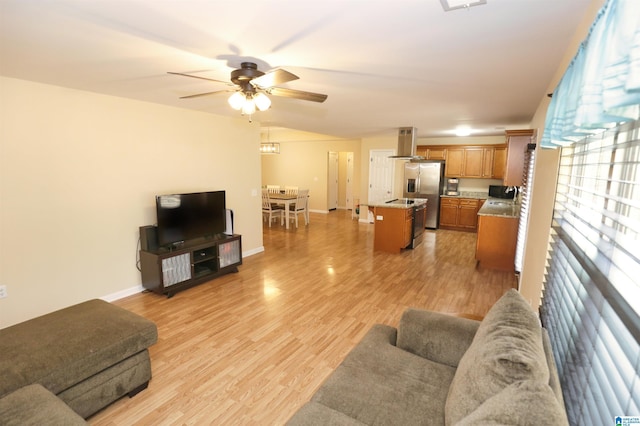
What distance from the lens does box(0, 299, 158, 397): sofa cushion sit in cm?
170

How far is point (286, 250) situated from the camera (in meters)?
5.80

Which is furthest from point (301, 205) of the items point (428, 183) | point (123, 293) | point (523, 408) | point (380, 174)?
point (523, 408)

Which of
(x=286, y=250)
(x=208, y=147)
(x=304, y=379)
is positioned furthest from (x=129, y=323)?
(x=286, y=250)

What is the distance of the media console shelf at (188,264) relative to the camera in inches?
144

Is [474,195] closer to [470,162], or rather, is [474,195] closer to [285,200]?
[470,162]

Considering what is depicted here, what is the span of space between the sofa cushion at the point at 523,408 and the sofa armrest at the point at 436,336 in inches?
33.3

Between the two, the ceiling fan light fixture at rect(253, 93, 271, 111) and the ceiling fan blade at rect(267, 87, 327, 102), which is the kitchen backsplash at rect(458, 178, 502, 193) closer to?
the ceiling fan blade at rect(267, 87, 327, 102)

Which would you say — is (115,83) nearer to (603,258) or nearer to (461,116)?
(603,258)

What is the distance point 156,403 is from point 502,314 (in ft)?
7.25

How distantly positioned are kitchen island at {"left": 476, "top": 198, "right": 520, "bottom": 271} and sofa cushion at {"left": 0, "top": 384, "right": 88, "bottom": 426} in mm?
4978

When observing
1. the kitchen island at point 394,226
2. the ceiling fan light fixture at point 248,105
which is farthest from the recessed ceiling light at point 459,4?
the kitchen island at point 394,226

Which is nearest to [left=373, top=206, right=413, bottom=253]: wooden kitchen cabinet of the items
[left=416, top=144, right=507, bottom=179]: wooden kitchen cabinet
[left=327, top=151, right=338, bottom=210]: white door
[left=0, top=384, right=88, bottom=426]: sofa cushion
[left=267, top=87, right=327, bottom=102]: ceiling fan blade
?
[left=416, top=144, right=507, bottom=179]: wooden kitchen cabinet

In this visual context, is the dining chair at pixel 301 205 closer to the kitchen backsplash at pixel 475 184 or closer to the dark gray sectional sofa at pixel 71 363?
the kitchen backsplash at pixel 475 184

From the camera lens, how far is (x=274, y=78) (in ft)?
6.95
